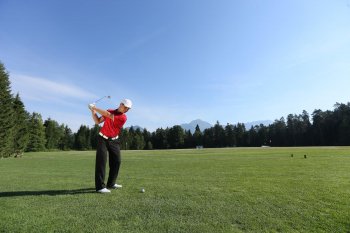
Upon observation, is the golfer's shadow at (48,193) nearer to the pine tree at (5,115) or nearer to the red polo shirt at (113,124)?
the red polo shirt at (113,124)

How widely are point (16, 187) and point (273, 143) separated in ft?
464

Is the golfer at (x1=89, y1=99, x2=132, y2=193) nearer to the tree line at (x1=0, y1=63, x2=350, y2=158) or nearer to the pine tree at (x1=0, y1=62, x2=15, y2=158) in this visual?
the pine tree at (x1=0, y1=62, x2=15, y2=158)

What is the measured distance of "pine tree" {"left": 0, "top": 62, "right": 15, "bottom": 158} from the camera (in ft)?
170

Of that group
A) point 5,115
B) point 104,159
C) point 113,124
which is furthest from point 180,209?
point 5,115

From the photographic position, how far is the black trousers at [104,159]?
9289mm

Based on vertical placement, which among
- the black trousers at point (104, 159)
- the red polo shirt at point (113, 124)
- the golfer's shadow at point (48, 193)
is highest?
the red polo shirt at point (113, 124)

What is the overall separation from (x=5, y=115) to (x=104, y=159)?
49.7 metres

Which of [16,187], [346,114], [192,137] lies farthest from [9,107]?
[346,114]

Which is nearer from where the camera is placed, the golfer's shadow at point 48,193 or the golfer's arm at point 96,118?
the golfer's shadow at point 48,193

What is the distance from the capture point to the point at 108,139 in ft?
31.6

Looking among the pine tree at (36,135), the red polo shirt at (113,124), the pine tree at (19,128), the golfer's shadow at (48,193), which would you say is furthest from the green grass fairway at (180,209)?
the pine tree at (36,135)

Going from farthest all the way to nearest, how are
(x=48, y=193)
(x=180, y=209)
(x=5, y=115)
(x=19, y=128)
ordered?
(x=19, y=128) < (x=5, y=115) < (x=48, y=193) < (x=180, y=209)

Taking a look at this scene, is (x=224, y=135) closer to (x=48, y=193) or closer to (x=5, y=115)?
(x=5, y=115)

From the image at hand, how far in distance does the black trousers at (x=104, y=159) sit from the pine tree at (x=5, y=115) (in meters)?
48.2
